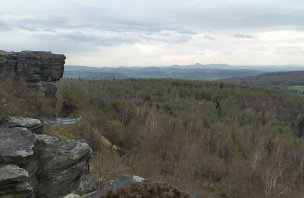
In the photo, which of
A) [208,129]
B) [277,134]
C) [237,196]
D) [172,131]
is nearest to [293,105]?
[277,134]

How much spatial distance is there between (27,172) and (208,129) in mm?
118505

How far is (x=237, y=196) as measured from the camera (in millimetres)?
72562

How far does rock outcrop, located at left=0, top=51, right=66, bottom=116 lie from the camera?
6347 centimetres

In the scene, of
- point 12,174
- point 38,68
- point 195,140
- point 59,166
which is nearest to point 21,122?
point 59,166

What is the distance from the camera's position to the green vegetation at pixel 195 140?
53688mm

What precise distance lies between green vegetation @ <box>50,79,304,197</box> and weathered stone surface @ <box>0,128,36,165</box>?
9366 mm

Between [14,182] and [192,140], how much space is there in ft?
314

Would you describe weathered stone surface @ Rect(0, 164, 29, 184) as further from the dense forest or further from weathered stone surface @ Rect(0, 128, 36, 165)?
the dense forest

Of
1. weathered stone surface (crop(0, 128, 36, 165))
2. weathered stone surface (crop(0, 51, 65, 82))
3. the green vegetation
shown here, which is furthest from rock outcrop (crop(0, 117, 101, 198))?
weathered stone surface (crop(0, 51, 65, 82))

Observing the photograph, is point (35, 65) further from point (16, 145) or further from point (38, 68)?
point (16, 145)

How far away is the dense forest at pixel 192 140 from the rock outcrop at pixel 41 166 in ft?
17.2

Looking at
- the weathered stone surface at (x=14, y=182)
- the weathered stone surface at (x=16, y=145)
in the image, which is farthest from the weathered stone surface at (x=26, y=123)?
the weathered stone surface at (x=14, y=182)

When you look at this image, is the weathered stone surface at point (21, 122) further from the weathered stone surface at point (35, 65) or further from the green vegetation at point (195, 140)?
the weathered stone surface at point (35, 65)

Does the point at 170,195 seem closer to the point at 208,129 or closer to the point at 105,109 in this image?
the point at 105,109
